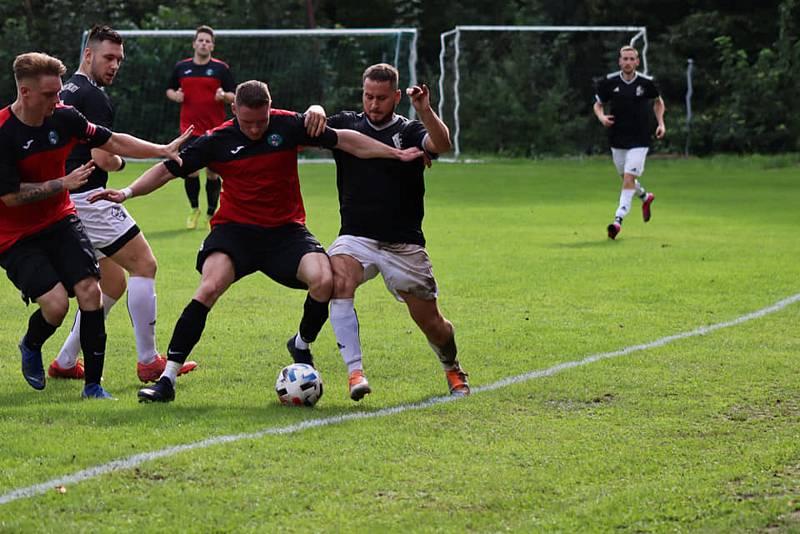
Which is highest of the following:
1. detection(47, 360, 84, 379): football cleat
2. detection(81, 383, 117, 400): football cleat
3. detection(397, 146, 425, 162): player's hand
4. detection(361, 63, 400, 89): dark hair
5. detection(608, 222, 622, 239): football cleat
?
detection(361, 63, 400, 89): dark hair

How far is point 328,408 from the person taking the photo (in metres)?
7.19

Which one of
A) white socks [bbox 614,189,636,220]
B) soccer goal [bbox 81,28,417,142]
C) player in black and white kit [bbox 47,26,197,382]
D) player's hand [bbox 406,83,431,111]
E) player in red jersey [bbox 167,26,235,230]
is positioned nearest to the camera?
player's hand [bbox 406,83,431,111]

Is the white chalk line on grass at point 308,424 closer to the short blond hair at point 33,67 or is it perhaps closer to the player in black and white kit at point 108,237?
the player in black and white kit at point 108,237

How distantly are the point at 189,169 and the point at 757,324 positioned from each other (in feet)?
15.1

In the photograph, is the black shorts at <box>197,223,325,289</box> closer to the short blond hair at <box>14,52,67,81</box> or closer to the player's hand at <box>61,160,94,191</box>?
the player's hand at <box>61,160,94,191</box>

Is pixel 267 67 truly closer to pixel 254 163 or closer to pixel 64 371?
pixel 64 371

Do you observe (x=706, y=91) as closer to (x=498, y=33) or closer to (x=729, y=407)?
(x=498, y=33)

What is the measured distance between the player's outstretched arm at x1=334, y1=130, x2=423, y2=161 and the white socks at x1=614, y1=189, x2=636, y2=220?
868 cm

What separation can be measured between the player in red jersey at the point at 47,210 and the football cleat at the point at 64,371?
56 cm

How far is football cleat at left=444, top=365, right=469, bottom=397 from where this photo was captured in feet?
24.6

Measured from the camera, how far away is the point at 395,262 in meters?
7.54

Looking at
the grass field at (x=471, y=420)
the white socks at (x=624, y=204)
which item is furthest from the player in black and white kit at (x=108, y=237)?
the white socks at (x=624, y=204)

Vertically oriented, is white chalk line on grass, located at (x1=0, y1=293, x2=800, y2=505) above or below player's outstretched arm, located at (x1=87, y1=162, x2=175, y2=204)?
below

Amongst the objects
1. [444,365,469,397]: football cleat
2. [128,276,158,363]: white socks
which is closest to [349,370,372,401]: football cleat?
[444,365,469,397]: football cleat
